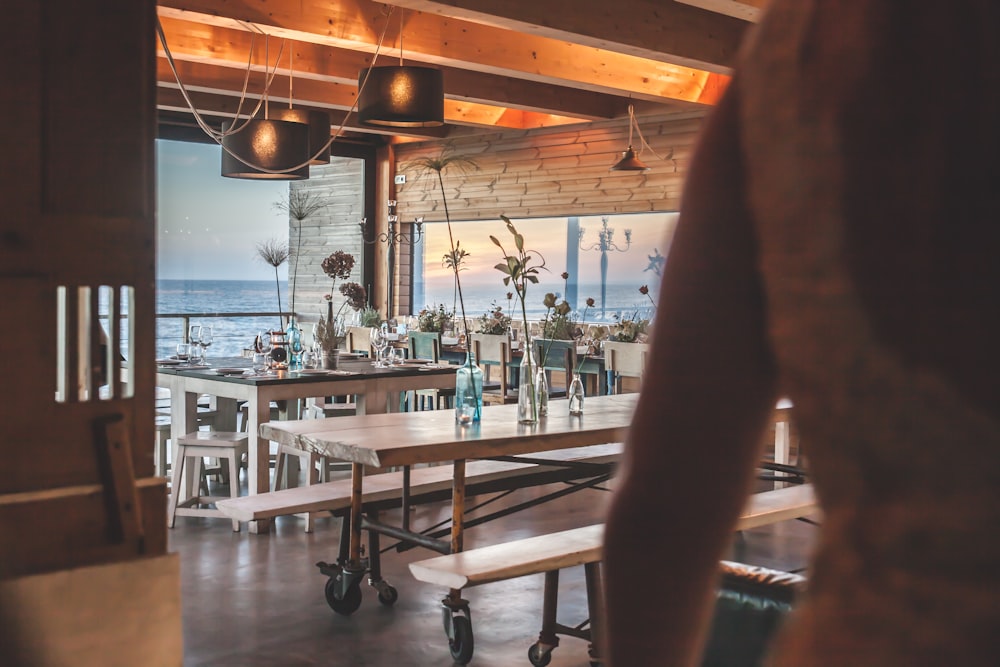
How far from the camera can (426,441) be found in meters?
3.69

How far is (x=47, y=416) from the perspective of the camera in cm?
116

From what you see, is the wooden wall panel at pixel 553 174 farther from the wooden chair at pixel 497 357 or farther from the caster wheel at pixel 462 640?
the caster wheel at pixel 462 640

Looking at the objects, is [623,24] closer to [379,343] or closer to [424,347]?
[379,343]

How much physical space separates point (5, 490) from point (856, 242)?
1.01 metres

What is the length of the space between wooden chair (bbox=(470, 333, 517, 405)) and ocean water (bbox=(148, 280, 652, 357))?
1927 millimetres

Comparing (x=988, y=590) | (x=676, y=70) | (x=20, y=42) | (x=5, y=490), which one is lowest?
(x=5, y=490)

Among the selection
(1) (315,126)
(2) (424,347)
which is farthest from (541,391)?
(2) (424,347)

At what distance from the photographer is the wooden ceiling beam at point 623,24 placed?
619 centimetres

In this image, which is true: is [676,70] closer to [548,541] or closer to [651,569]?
[548,541]

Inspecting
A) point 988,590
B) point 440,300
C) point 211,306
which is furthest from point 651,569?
point 211,306

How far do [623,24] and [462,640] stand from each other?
14.2 ft

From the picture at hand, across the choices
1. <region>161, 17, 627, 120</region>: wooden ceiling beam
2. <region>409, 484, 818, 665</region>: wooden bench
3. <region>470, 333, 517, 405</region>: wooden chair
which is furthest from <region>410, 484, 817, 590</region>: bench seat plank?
<region>161, 17, 627, 120</region>: wooden ceiling beam

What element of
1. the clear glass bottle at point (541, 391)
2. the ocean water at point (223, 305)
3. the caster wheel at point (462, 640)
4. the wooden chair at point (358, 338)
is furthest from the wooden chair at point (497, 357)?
the ocean water at point (223, 305)

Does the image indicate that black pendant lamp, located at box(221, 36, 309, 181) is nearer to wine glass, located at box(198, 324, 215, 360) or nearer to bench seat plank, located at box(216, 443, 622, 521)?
wine glass, located at box(198, 324, 215, 360)
